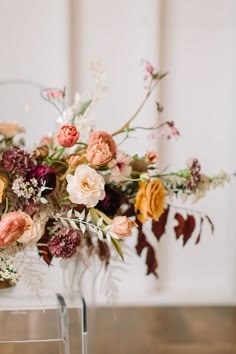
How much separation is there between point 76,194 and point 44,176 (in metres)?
0.06

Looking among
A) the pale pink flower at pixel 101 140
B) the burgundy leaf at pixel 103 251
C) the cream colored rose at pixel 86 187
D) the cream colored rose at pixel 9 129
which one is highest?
the pale pink flower at pixel 101 140

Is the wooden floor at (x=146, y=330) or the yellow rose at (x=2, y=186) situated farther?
the wooden floor at (x=146, y=330)

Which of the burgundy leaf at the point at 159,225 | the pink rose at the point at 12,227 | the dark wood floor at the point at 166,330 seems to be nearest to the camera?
the pink rose at the point at 12,227

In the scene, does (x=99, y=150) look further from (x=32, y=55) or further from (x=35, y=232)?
(x=32, y=55)

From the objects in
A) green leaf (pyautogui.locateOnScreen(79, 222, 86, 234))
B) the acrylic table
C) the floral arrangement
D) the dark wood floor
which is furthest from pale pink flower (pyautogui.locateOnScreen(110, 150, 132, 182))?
the dark wood floor

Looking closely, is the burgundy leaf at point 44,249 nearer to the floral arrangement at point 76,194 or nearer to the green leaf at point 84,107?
the floral arrangement at point 76,194

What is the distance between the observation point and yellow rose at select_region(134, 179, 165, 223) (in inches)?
32.6

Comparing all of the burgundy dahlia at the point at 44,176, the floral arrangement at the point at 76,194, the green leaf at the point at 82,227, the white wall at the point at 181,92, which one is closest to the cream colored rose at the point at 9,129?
the floral arrangement at the point at 76,194

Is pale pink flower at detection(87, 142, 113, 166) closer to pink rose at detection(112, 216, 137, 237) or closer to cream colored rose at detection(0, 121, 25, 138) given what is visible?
pink rose at detection(112, 216, 137, 237)

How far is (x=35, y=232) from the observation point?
0.76 metres

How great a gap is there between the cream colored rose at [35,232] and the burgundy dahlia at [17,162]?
0.08 m

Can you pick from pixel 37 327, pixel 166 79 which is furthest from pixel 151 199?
pixel 166 79

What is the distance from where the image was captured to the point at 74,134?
79 centimetres

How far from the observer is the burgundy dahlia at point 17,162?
777 millimetres
